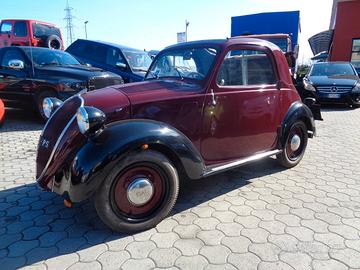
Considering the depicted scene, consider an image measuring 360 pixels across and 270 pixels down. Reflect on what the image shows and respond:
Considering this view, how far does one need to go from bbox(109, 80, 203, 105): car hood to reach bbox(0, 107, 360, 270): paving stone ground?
123cm

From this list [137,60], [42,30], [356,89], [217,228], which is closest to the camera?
[217,228]

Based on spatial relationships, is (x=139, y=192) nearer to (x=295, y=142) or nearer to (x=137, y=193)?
(x=137, y=193)

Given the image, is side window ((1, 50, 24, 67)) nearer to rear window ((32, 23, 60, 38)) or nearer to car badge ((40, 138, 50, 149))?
car badge ((40, 138, 50, 149))

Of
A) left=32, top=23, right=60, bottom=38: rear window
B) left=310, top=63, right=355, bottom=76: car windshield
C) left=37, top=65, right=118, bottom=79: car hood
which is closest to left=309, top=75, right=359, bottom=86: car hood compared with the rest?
left=310, top=63, right=355, bottom=76: car windshield

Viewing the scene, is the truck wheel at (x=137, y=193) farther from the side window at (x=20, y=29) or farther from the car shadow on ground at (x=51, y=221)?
the side window at (x=20, y=29)

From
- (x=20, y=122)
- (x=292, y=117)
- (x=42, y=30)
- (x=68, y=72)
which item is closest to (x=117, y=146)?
(x=292, y=117)

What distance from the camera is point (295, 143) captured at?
4633 millimetres

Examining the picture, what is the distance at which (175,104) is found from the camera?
324 cm

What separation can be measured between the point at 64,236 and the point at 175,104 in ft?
5.42

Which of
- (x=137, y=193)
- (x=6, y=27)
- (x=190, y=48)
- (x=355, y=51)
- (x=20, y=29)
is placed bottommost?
(x=137, y=193)

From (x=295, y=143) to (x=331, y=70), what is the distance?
8.51 meters

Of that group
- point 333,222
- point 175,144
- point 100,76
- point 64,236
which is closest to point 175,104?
point 175,144

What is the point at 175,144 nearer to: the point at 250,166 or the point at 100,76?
the point at 250,166

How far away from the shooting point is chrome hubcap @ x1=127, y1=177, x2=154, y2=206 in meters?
2.90
